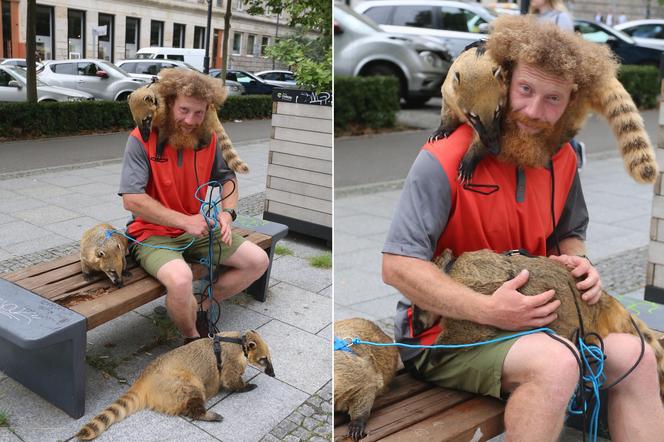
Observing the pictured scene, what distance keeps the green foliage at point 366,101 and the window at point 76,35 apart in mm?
4735

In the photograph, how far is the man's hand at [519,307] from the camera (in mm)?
1920

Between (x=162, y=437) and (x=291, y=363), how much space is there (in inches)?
33.6

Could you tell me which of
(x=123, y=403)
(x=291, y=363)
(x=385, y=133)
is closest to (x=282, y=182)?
(x=291, y=363)

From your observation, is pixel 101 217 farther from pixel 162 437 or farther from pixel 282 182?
pixel 162 437

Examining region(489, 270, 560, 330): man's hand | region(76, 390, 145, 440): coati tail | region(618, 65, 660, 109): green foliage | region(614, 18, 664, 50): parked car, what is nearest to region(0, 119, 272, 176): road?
region(76, 390, 145, 440): coati tail

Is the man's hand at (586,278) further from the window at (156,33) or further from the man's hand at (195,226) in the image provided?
the window at (156,33)

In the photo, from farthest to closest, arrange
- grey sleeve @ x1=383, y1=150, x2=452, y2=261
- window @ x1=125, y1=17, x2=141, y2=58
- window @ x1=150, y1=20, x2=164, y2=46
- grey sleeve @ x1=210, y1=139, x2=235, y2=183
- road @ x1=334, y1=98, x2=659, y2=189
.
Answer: road @ x1=334, y1=98, x2=659, y2=189 < window @ x1=125, y1=17, x2=141, y2=58 < window @ x1=150, y1=20, x2=164, y2=46 < grey sleeve @ x1=210, y1=139, x2=235, y2=183 < grey sleeve @ x1=383, y1=150, x2=452, y2=261

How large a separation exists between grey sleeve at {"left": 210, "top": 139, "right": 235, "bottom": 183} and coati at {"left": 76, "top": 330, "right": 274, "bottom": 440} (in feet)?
3.40

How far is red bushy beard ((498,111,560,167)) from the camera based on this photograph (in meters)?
2.05

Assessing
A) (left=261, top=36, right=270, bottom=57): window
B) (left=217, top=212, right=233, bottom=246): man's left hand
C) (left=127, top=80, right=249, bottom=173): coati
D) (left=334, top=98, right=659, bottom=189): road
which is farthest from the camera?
(left=334, top=98, right=659, bottom=189): road

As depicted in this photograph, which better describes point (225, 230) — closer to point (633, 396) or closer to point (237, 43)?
point (633, 396)

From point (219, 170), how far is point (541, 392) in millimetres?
2431

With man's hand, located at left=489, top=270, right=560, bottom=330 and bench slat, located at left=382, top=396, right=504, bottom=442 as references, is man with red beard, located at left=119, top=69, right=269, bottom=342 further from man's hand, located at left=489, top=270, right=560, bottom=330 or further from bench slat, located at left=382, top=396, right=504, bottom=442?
man's hand, located at left=489, top=270, right=560, bottom=330

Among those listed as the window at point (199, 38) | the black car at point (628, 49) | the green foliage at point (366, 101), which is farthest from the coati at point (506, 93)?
the black car at point (628, 49)
